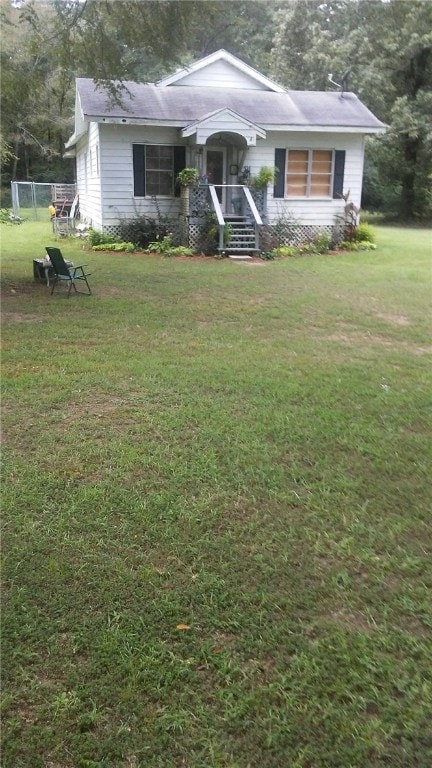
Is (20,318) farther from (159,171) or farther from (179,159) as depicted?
(179,159)

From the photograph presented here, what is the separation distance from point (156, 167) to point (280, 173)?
3.35 meters

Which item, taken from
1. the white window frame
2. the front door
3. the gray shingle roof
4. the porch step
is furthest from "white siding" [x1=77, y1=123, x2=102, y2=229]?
the white window frame

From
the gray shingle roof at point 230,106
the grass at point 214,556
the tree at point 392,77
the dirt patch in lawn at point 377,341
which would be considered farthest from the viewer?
the tree at point 392,77

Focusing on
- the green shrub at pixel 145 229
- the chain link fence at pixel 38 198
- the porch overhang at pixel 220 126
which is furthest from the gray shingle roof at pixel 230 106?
the chain link fence at pixel 38 198

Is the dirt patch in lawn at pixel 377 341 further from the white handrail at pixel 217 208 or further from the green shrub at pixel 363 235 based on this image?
the green shrub at pixel 363 235

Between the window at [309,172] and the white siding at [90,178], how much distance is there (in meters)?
5.19

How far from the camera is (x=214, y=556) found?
3188 mm

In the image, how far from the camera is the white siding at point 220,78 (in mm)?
17656

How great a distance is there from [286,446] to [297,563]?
4.60 feet

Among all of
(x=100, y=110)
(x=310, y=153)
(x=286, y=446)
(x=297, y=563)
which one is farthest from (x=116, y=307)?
(x=310, y=153)

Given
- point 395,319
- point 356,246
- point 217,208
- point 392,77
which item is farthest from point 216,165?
point 392,77

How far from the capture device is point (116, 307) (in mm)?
8828

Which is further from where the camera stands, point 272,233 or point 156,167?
point 272,233

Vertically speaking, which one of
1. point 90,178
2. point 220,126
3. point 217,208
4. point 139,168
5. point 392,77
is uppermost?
point 392,77
